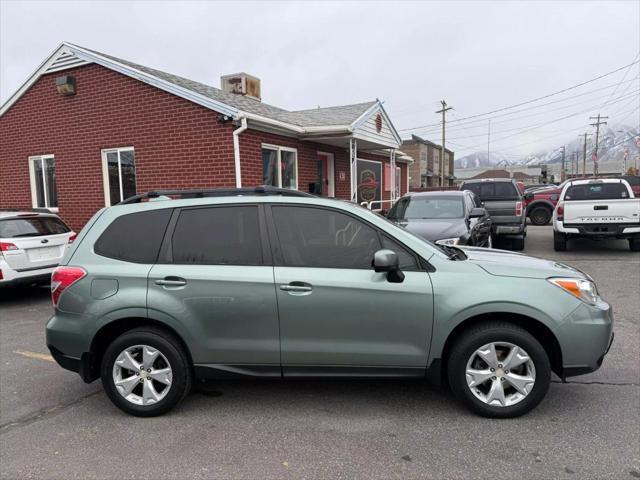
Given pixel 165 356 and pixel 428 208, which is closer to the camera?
pixel 165 356

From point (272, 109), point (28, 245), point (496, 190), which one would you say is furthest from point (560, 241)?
point (28, 245)

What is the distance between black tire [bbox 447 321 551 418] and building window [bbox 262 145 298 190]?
762cm

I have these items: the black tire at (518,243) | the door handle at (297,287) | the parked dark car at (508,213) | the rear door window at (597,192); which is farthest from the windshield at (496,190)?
the door handle at (297,287)

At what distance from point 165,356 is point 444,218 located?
6.05m

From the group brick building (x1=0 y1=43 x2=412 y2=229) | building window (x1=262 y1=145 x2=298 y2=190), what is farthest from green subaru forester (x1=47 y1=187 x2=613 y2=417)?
building window (x1=262 y1=145 x2=298 y2=190)

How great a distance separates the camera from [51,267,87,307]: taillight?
3514 mm

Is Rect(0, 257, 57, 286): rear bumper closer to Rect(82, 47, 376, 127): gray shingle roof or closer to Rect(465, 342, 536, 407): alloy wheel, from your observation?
Rect(82, 47, 376, 127): gray shingle roof

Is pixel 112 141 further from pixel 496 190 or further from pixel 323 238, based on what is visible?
pixel 496 190

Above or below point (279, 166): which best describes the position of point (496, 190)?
below

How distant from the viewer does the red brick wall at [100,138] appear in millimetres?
9656

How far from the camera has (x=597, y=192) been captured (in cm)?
1091

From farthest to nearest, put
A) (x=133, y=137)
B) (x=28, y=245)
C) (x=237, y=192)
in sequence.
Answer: (x=133, y=137)
(x=28, y=245)
(x=237, y=192)

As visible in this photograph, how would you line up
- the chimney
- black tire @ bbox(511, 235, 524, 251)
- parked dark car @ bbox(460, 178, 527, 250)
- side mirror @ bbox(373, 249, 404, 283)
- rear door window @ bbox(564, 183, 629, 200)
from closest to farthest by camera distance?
side mirror @ bbox(373, 249, 404, 283) → rear door window @ bbox(564, 183, 629, 200) → parked dark car @ bbox(460, 178, 527, 250) → black tire @ bbox(511, 235, 524, 251) → the chimney

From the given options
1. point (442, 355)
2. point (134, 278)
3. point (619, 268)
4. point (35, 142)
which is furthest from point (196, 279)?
point (35, 142)
